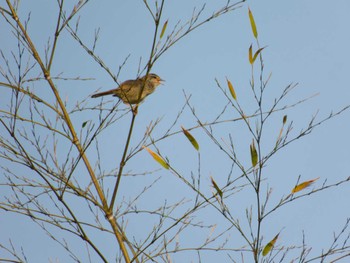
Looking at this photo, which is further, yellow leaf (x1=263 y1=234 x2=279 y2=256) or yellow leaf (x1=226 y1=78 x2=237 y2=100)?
yellow leaf (x1=226 y1=78 x2=237 y2=100)

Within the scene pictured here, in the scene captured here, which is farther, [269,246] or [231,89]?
[231,89]

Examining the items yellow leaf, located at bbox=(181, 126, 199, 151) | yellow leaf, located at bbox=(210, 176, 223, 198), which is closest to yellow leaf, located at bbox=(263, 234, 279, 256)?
yellow leaf, located at bbox=(210, 176, 223, 198)

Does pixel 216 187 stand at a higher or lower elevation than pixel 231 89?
lower

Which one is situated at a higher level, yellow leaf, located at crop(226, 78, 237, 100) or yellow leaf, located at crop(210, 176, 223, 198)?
yellow leaf, located at crop(226, 78, 237, 100)

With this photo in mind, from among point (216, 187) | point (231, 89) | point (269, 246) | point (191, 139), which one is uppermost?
point (231, 89)

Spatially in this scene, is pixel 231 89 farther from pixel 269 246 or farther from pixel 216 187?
pixel 269 246

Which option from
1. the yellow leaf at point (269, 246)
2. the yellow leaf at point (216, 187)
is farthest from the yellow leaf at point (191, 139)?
the yellow leaf at point (269, 246)

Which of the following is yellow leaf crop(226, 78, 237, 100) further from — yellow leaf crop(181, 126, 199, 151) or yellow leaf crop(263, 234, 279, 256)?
yellow leaf crop(263, 234, 279, 256)

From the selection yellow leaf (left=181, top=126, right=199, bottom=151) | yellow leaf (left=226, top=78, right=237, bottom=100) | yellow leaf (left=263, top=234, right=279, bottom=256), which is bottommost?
yellow leaf (left=263, top=234, right=279, bottom=256)

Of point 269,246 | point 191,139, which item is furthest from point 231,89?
point 269,246

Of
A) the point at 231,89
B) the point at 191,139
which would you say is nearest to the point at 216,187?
the point at 191,139

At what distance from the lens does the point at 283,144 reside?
2.98 m

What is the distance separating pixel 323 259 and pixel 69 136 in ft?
5.91

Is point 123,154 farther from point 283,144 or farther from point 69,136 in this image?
point 283,144
